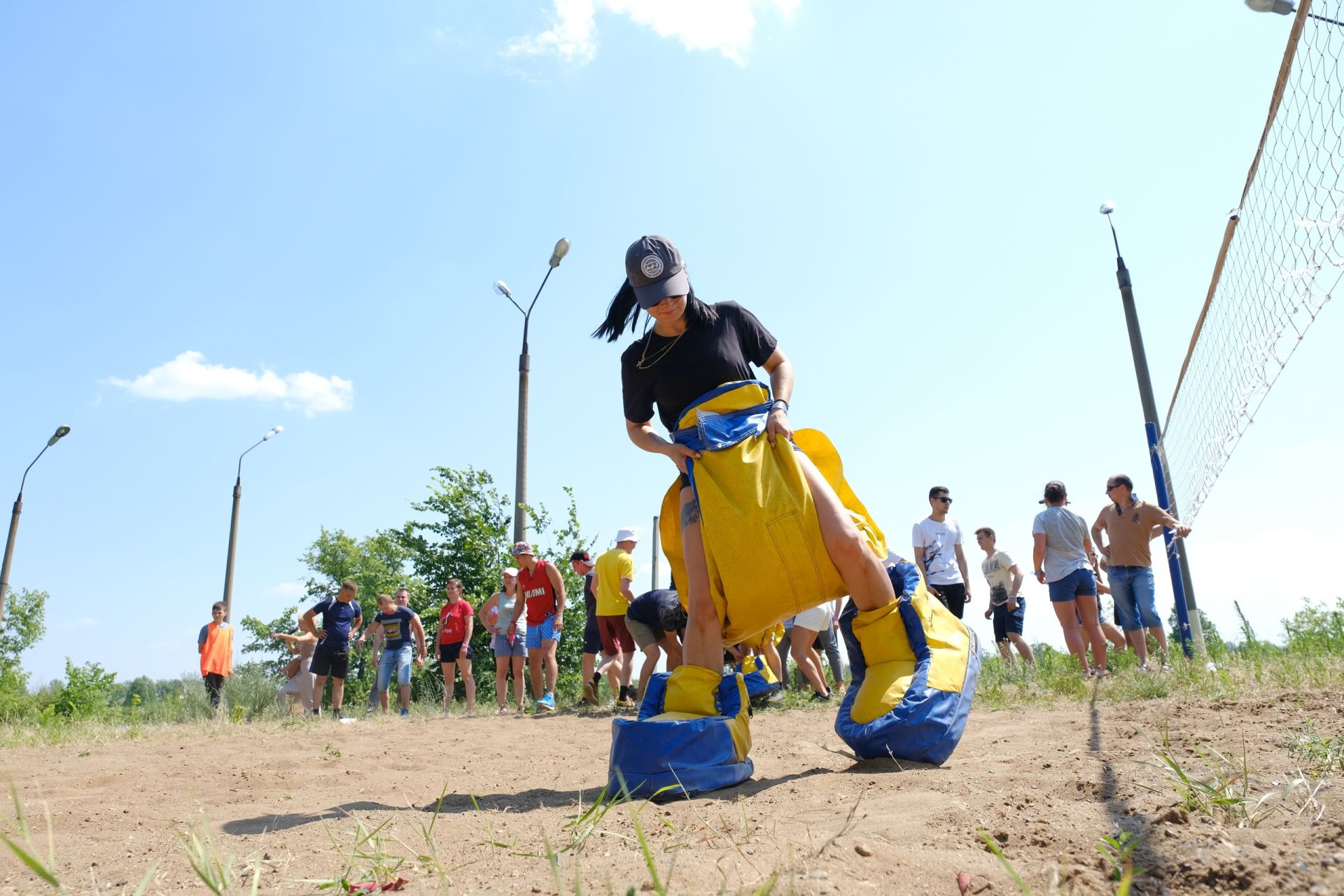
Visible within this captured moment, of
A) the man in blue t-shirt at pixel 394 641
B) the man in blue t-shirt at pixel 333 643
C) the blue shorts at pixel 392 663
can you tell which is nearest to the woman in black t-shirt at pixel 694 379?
the man in blue t-shirt at pixel 394 641

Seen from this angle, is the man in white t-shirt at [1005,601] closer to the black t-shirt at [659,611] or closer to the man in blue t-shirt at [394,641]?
the black t-shirt at [659,611]

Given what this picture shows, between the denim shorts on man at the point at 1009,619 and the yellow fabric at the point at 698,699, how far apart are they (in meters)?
7.69

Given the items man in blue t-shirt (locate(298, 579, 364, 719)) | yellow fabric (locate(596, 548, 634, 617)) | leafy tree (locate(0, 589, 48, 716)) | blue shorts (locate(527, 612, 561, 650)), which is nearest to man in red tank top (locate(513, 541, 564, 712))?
blue shorts (locate(527, 612, 561, 650))

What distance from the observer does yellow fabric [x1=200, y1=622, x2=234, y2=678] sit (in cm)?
1267

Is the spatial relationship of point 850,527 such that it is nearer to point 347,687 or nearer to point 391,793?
point 391,793

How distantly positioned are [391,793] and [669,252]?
242 cm

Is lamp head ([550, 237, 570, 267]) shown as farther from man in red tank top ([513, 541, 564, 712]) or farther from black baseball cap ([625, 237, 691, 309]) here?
black baseball cap ([625, 237, 691, 309])

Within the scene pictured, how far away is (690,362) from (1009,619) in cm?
793

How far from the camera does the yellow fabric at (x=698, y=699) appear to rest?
303 centimetres

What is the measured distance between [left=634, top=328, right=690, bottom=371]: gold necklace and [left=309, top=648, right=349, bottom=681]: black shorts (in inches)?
371

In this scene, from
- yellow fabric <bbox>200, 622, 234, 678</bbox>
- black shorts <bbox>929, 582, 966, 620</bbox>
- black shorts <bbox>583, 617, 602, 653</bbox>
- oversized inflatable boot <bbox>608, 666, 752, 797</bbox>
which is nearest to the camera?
oversized inflatable boot <bbox>608, 666, 752, 797</bbox>

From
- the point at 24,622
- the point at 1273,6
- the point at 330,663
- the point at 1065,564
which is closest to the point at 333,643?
the point at 330,663

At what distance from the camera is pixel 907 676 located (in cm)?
305

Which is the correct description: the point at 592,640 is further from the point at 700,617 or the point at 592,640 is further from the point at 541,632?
the point at 700,617
